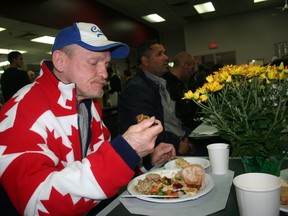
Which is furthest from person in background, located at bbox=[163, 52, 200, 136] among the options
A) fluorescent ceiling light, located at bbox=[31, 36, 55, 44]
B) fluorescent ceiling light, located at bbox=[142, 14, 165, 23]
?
fluorescent ceiling light, located at bbox=[142, 14, 165, 23]

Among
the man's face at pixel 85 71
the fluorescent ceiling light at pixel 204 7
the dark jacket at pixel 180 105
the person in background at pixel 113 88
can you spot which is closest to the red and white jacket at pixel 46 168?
the man's face at pixel 85 71

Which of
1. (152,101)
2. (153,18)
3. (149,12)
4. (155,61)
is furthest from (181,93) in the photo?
(153,18)

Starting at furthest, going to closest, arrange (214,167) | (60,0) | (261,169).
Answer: (60,0) → (214,167) → (261,169)

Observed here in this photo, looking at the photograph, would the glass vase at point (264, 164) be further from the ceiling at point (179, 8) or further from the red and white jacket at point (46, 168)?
the ceiling at point (179, 8)

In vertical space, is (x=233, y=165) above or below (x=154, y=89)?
below

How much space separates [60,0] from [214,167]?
4.61 metres

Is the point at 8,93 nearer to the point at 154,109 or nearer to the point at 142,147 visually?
the point at 154,109

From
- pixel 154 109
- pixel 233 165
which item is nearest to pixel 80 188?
pixel 233 165

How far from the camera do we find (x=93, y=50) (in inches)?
49.9

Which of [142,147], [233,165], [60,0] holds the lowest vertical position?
[233,165]

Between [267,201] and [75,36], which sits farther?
[75,36]

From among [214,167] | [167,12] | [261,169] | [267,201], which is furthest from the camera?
[167,12]

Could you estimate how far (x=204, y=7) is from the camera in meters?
8.18

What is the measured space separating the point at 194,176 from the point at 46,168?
1.86 ft
